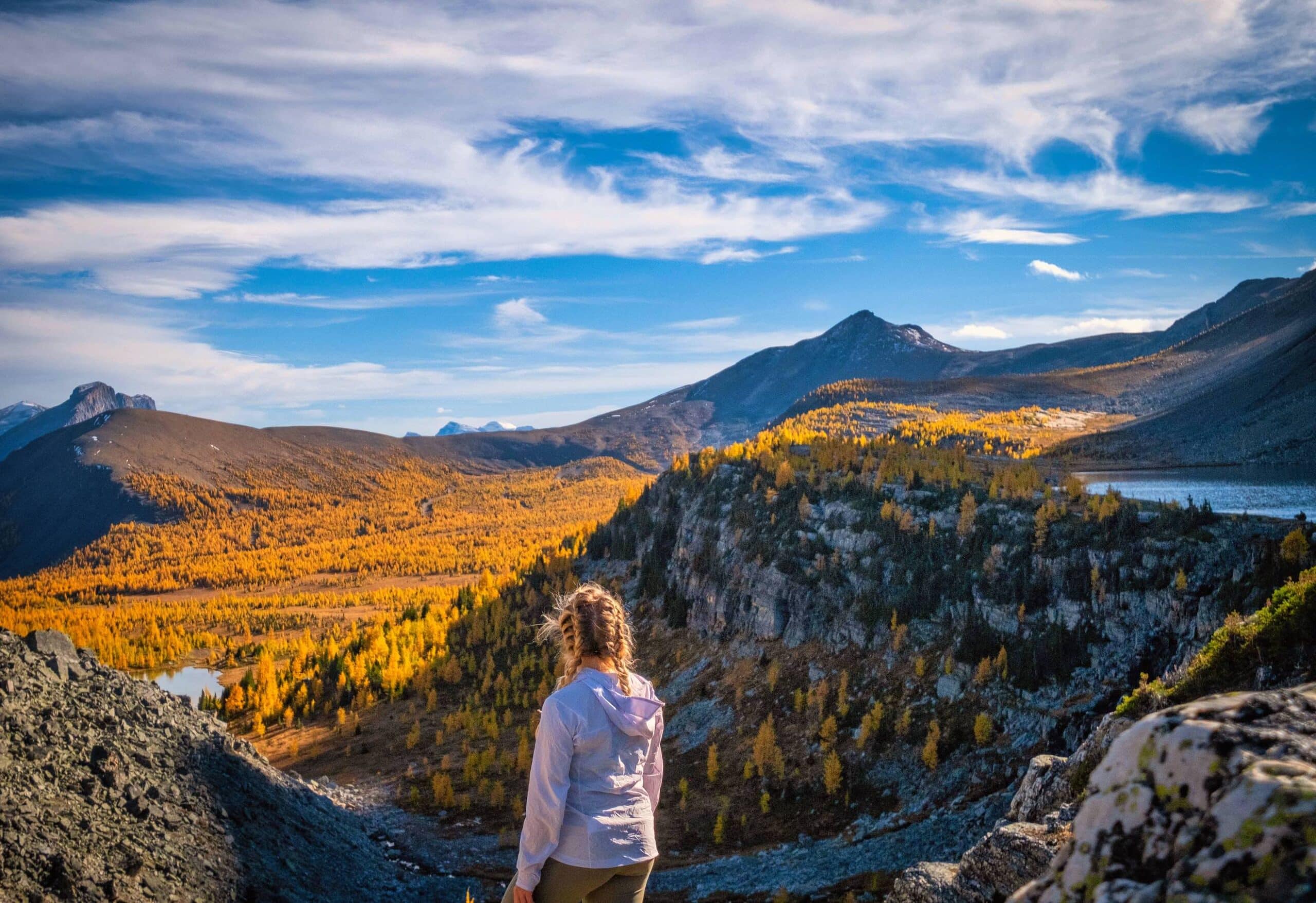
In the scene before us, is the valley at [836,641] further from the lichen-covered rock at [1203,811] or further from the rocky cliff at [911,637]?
the lichen-covered rock at [1203,811]

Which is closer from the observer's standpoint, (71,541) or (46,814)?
(46,814)

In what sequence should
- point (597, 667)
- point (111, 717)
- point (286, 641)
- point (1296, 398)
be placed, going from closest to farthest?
1. point (597, 667)
2. point (111, 717)
3. point (1296, 398)
4. point (286, 641)

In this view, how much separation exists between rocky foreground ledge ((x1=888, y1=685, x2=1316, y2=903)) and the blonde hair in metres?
2.88

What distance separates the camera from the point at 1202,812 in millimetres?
2861

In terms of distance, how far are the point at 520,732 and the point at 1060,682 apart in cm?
2623

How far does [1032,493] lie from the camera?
33.4 metres

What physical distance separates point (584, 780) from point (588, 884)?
0.71 meters

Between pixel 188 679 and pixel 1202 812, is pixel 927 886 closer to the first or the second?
pixel 1202 812

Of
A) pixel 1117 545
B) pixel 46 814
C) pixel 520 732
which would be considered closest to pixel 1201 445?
pixel 1117 545

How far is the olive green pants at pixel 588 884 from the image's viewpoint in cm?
499

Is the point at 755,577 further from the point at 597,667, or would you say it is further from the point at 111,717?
the point at 597,667

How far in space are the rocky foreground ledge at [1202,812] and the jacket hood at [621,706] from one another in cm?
252

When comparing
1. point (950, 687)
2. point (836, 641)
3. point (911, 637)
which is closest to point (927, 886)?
point (950, 687)

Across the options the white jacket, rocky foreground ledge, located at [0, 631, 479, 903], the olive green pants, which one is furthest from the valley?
rocky foreground ledge, located at [0, 631, 479, 903]
